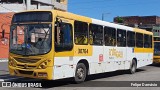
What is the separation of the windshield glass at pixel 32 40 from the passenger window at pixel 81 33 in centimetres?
168

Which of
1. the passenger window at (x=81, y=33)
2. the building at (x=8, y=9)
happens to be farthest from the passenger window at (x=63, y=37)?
the building at (x=8, y=9)

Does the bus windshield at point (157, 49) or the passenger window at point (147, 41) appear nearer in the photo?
the passenger window at point (147, 41)

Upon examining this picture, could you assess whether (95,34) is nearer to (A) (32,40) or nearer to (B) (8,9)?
(A) (32,40)

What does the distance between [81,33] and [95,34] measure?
130 centimetres

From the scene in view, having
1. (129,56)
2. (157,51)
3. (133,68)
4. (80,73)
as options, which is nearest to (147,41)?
(133,68)

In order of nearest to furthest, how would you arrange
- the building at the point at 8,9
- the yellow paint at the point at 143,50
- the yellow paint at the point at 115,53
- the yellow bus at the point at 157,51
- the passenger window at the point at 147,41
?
the yellow paint at the point at 115,53 < the yellow paint at the point at 143,50 < the passenger window at the point at 147,41 < the yellow bus at the point at 157,51 < the building at the point at 8,9

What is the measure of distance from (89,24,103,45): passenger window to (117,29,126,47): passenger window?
220 centimetres

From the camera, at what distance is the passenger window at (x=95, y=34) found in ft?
49.1

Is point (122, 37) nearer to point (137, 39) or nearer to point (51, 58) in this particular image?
point (137, 39)

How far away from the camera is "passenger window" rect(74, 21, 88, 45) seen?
45.3 ft

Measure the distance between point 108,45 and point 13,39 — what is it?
531cm

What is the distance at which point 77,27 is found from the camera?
13.9 m

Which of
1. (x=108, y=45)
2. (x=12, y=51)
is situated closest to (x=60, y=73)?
(x=12, y=51)

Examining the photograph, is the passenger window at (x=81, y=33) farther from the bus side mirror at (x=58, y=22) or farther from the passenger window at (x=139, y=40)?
the passenger window at (x=139, y=40)
